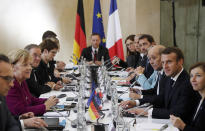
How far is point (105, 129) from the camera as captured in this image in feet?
6.56

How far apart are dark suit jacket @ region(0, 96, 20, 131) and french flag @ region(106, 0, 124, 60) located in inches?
163

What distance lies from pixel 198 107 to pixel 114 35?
4271mm

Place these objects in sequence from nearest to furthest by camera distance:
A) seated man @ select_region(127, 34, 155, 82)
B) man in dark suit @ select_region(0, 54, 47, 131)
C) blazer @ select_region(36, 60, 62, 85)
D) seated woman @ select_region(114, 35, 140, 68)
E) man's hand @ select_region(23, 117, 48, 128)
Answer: man in dark suit @ select_region(0, 54, 47, 131)
man's hand @ select_region(23, 117, 48, 128)
blazer @ select_region(36, 60, 62, 85)
seated man @ select_region(127, 34, 155, 82)
seated woman @ select_region(114, 35, 140, 68)

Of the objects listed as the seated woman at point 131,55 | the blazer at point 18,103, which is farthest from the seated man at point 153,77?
the seated woman at point 131,55

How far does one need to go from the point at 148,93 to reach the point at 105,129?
4.58 ft

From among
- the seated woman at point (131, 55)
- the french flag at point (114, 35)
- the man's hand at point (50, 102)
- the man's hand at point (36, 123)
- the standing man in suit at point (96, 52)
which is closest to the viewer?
the man's hand at point (36, 123)

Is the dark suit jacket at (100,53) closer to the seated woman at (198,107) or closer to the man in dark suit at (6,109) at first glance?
the seated woman at (198,107)

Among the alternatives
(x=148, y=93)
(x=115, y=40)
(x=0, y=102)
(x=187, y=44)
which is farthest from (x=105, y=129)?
(x=187, y=44)

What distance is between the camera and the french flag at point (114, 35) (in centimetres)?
612

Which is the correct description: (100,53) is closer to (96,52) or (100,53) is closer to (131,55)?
(96,52)

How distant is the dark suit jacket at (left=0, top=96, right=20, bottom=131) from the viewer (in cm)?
188

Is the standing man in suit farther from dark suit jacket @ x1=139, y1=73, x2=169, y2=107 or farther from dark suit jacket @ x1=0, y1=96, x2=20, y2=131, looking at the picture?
dark suit jacket @ x1=0, y1=96, x2=20, y2=131

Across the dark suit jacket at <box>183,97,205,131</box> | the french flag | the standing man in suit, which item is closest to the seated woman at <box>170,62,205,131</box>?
the dark suit jacket at <box>183,97,205,131</box>

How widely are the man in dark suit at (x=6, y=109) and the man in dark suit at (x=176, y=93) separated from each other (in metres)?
0.88
